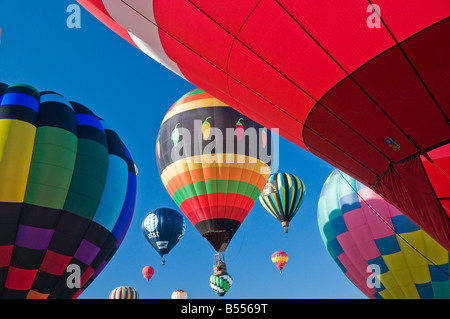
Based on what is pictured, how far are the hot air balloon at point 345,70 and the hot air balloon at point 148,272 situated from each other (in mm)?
23278

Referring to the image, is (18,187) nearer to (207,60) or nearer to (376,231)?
(207,60)

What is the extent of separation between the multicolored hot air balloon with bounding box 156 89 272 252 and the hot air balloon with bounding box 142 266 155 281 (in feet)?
49.8

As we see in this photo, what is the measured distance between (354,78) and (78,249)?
7087 millimetres

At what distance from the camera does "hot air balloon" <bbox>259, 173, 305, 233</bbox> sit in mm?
16859

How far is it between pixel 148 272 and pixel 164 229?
29.9ft

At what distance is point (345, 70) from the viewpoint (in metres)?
4.27

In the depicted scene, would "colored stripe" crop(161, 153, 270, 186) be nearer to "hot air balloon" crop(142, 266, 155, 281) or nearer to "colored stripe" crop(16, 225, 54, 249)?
"colored stripe" crop(16, 225, 54, 249)

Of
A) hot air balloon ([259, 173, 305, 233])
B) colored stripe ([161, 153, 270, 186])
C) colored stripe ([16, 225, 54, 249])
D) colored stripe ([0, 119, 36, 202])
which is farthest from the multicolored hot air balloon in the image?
colored stripe ([16, 225, 54, 249])

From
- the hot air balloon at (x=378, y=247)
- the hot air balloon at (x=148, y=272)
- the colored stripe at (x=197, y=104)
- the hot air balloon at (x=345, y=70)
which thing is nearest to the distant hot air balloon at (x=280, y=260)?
the hot air balloon at (x=148, y=272)

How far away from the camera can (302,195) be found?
17297mm

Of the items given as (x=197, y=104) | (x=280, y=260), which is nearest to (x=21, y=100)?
(x=197, y=104)

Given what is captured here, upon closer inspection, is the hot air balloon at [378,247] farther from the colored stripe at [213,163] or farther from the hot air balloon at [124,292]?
the hot air balloon at [124,292]
